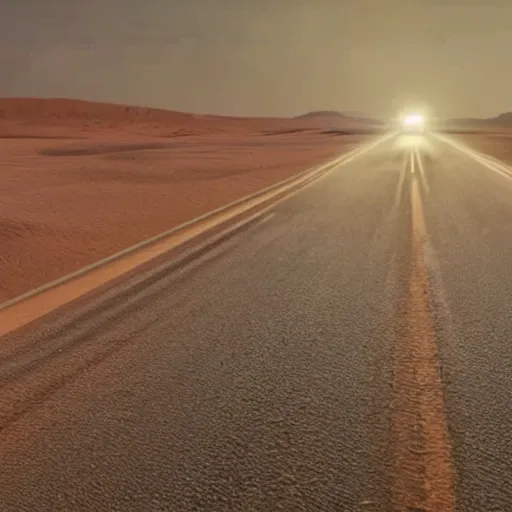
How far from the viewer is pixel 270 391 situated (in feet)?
12.2

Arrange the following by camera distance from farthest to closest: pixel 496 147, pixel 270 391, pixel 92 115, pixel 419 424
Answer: pixel 92 115 < pixel 496 147 < pixel 270 391 < pixel 419 424

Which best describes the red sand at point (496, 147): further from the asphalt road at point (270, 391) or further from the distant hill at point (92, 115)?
the distant hill at point (92, 115)

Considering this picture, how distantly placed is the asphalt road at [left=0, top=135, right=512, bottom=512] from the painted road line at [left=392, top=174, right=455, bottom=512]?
1 cm

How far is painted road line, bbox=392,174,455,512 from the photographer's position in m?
2.62

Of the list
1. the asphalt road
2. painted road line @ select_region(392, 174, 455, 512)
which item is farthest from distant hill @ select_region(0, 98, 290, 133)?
painted road line @ select_region(392, 174, 455, 512)

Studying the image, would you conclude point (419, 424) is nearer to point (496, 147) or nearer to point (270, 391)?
point (270, 391)

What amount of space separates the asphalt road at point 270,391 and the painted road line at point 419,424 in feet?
0.03

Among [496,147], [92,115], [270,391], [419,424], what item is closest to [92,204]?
[270,391]

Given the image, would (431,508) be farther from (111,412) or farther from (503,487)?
(111,412)

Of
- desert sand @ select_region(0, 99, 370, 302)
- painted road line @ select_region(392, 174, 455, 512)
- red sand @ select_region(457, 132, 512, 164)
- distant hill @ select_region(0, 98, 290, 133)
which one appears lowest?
painted road line @ select_region(392, 174, 455, 512)

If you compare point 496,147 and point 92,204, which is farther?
point 496,147

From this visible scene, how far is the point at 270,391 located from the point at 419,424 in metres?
0.92

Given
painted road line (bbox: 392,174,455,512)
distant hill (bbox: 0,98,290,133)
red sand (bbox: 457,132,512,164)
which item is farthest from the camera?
distant hill (bbox: 0,98,290,133)

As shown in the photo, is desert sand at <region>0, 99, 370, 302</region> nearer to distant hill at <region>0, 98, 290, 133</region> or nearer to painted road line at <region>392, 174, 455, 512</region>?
painted road line at <region>392, 174, 455, 512</region>
